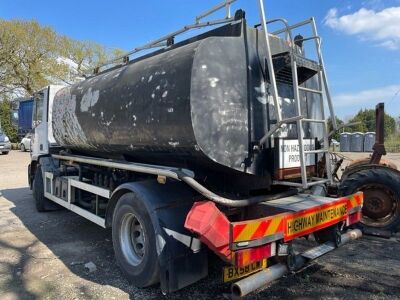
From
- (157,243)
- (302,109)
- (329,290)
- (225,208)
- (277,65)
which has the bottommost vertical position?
(329,290)

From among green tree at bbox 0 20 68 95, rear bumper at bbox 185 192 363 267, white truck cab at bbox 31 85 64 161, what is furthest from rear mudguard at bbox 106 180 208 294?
green tree at bbox 0 20 68 95

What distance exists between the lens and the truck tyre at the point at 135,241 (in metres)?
3.84

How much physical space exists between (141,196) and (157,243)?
0.56 m

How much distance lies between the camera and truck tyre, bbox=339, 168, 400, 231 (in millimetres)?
5574

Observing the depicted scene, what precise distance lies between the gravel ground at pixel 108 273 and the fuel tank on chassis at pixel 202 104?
128 centimetres

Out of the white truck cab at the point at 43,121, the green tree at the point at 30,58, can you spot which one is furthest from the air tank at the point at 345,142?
the white truck cab at the point at 43,121

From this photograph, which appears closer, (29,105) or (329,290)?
(329,290)

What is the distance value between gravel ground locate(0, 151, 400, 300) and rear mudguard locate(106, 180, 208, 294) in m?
0.38

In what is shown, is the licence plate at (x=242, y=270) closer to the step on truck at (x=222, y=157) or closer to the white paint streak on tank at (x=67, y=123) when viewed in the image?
the step on truck at (x=222, y=157)

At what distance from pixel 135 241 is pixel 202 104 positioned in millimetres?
1858

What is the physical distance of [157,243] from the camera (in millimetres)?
3637

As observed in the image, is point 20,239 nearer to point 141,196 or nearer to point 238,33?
point 141,196

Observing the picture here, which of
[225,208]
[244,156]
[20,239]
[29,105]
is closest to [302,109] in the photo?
[244,156]

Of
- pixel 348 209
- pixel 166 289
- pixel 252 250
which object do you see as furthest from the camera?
pixel 348 209
